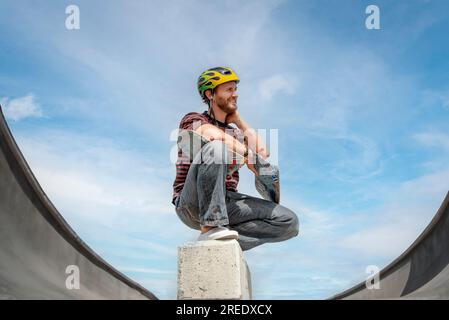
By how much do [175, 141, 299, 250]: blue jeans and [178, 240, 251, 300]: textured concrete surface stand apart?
0.61 feet

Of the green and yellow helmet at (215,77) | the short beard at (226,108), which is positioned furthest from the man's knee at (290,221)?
the green and yellow helmet at (215,77)

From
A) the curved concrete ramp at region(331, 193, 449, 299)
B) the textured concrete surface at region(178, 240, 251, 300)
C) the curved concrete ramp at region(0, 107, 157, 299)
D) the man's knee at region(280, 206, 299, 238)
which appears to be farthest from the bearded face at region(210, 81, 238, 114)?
the curved concrete ramp at region(331, 193, 449, 299)

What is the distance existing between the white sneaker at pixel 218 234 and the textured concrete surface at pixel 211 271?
0.10 ft

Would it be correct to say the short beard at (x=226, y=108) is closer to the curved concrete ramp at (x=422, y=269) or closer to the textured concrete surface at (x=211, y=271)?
the textured concrete surface at (x=211, y=271)

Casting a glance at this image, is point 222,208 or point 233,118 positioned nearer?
point 222,208

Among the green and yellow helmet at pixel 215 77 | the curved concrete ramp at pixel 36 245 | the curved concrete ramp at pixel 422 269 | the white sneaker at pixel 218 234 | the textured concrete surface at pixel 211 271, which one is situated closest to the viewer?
the textured concrete surface at pixel 211 271

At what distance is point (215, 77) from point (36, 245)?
4270 mm

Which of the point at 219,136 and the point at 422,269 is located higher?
the point at 219,136

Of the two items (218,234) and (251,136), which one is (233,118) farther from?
(218,234)

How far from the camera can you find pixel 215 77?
10.8 ft

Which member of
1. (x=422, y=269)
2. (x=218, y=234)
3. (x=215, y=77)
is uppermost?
(x=215, y=77)

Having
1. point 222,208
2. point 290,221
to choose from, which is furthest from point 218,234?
point 290,221

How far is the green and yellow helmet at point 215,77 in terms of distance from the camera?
328 centimetres

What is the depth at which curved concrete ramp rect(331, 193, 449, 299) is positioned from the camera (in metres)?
5.40
